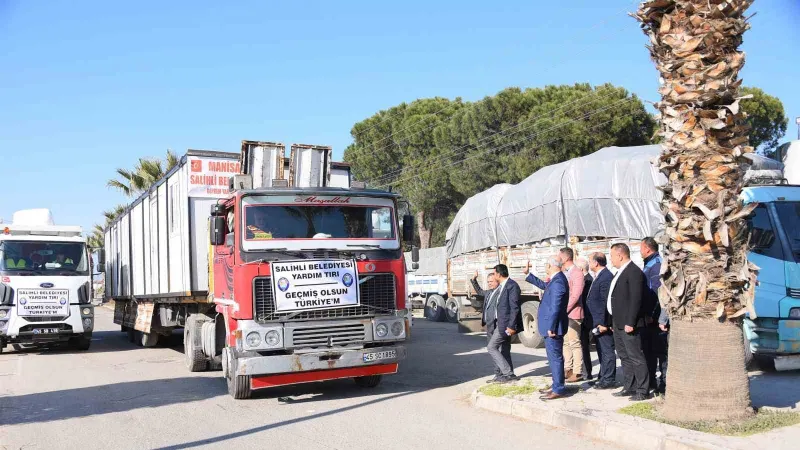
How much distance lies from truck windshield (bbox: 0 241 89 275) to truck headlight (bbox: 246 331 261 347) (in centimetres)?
1002

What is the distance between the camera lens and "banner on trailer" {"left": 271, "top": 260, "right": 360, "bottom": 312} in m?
→ 8.73

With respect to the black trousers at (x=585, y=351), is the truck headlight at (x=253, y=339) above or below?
above

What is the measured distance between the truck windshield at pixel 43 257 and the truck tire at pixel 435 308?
37.8 ft

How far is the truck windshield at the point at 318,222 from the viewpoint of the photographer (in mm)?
9203

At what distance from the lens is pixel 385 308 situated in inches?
369

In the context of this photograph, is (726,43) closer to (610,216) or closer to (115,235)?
(610,216)

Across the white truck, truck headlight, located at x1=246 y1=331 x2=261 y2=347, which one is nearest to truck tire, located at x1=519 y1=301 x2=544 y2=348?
truck headlight, located at x1=246 y1=331 x2=261 y2=347

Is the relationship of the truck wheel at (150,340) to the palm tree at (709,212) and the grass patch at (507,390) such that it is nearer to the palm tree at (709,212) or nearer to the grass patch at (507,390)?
the grass patch at (507,390)

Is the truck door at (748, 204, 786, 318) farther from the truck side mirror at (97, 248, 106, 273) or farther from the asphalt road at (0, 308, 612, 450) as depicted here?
the truck side mirror at (97, 248, 106, 273)

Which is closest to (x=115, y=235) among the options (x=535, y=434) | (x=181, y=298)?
(x=181, y=298)

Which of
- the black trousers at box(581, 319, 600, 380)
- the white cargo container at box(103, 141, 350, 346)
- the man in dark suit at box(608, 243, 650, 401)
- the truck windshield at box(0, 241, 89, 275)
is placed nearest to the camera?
the man in dark suit at box(608, 243, 650, 401)

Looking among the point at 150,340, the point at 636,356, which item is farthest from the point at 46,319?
the point at 636,356

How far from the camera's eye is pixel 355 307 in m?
9.15

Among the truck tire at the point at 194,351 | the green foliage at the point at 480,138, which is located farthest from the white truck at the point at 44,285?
the green foliage at the point at 480,138
